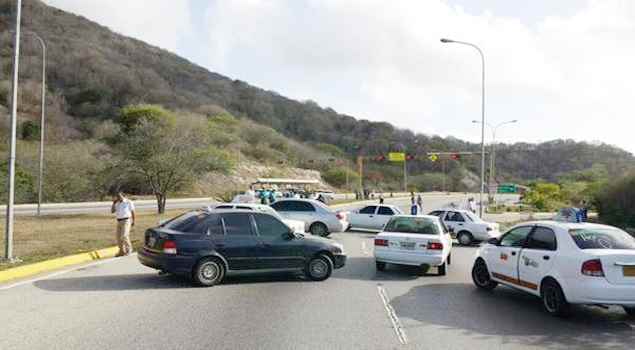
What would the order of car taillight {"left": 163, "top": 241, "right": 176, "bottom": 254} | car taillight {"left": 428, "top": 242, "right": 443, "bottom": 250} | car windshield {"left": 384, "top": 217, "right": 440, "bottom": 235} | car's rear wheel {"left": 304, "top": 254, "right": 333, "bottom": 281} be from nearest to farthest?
car taillight {"left": 163, "top": 241, "right": 176, "bottom": 254}, car's rear wheel {"left": 304, "top": 254, "right": 333, "bottom": 281}, car taillight {"left": 428, "top": 242, "right": 443, "bottom": 250}, car windshield {"left": 384, "top": 217, "right": 440, "bottom": 235}

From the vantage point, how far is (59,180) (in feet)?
165

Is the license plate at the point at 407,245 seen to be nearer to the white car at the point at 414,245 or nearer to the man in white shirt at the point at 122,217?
the white car at the point at 414,245

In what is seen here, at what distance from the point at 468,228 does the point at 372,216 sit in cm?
515

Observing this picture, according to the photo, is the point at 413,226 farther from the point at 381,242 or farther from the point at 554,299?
the point at 554,299

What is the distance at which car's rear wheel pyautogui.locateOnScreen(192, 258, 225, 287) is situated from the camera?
456 inches

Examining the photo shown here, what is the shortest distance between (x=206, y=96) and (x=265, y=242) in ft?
506

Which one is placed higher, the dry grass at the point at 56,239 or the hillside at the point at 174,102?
the hillside at the point at 174,102

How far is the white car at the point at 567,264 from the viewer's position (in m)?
8.96

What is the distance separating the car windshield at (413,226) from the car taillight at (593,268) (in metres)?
5.69

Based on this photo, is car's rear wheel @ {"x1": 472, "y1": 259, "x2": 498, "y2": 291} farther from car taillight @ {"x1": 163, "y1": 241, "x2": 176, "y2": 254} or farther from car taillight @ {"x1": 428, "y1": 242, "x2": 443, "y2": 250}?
car taillight @ {"x1": 163, "y1": 241, "x2": 176, "y2": 254}

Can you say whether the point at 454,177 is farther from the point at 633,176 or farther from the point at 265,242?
the point at 265,242

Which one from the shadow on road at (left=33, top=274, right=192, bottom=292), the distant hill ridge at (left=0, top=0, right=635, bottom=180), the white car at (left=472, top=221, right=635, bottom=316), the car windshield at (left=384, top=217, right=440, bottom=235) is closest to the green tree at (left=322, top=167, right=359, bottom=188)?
the distant hill ridge at (left=0, top=0, right=635, bottom=180)

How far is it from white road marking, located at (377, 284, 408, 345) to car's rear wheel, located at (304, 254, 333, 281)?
53.8 inches

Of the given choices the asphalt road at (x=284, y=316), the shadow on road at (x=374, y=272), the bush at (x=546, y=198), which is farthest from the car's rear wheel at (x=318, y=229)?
the bush at (x=546, y=198)
